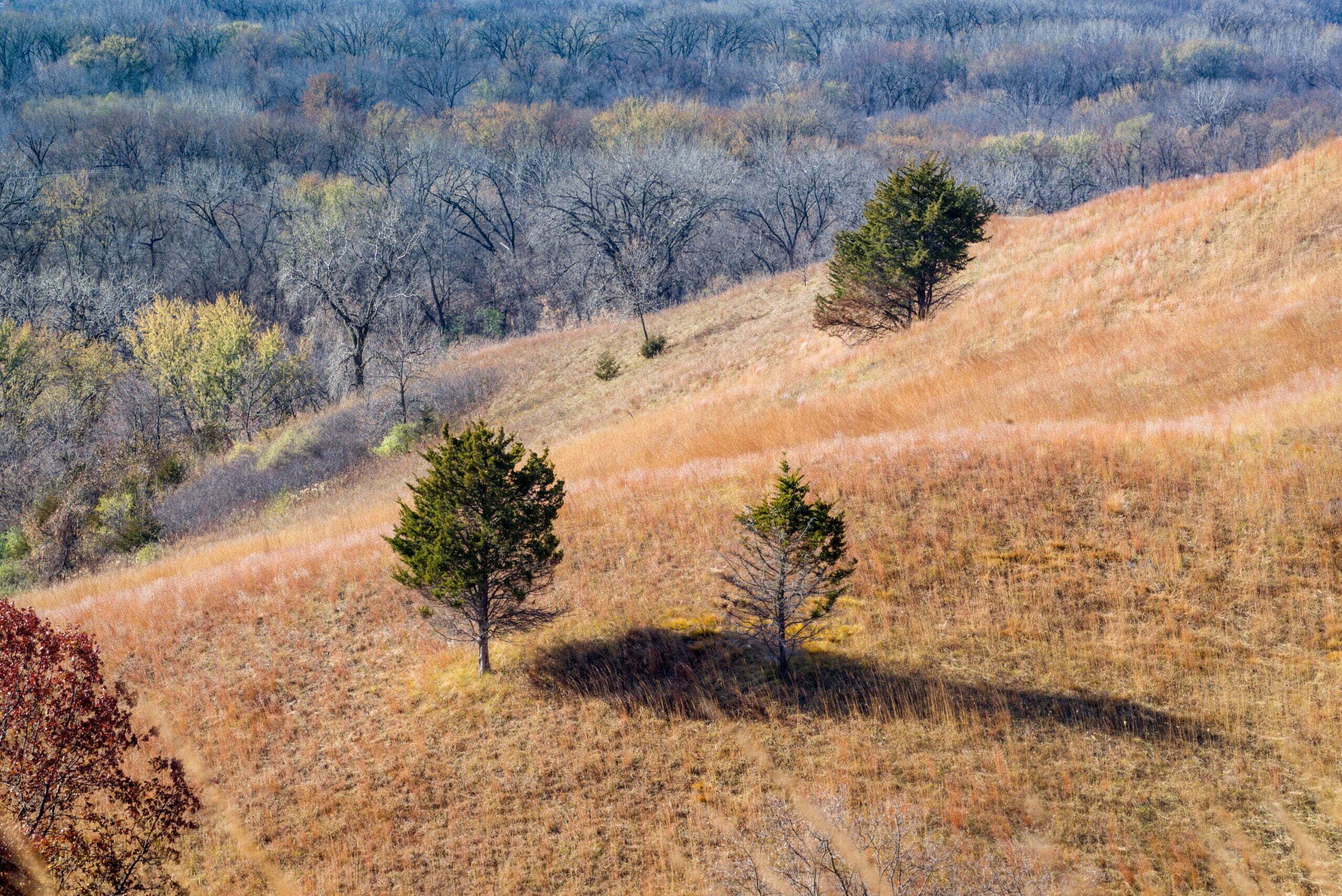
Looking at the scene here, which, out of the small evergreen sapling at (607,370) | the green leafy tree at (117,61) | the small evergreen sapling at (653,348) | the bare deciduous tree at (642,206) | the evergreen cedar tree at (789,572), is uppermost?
the green leafy tree at (117,61)

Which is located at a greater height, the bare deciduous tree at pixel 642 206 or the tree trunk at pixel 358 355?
the bare deciduous tree at pixel 642 206

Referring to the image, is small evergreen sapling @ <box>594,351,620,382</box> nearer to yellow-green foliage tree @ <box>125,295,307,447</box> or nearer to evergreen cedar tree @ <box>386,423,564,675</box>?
yellow-green foliage tree @ <box>125,295,307,447</box>

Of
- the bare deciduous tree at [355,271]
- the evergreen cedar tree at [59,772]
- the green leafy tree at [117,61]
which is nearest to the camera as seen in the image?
the evergreen cedar tree at [59,772]

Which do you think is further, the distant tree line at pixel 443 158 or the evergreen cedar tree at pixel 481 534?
the distant tree line at pixel 443 158

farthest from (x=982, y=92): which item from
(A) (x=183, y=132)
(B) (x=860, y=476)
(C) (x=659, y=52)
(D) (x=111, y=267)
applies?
(B) (x=860, y=476)

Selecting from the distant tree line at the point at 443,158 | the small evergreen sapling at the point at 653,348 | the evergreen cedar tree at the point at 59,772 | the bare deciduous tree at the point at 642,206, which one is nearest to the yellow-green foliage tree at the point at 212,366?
the distant tree line at the point at 443,158

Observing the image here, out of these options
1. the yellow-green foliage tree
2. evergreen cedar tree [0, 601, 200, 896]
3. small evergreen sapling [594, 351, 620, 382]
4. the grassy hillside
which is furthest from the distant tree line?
evergreen cedar tree [0, 601, 200, 896]

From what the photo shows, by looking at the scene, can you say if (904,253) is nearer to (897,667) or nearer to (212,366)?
(897,667)

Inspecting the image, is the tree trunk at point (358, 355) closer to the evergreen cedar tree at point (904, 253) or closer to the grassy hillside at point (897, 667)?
the grassy hillside at point (897, 667)
